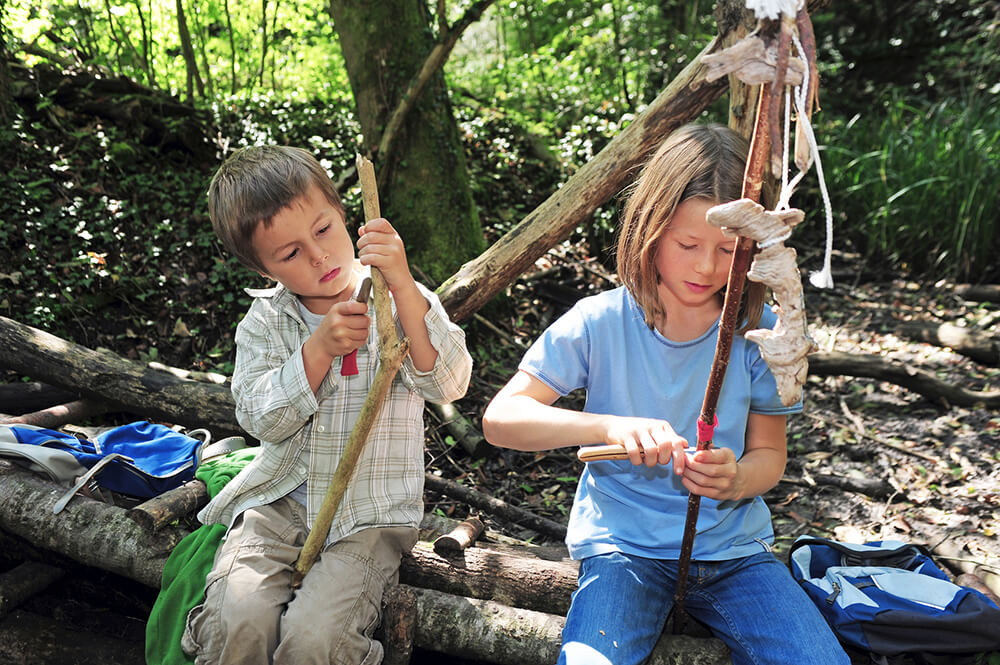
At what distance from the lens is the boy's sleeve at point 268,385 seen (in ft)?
6.44

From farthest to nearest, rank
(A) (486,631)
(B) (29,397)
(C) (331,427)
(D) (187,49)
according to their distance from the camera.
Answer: (D) (187,49) < (B) (29,397) < (C) (331,427) < (A) (486,631)

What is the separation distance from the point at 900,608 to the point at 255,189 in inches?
76.4

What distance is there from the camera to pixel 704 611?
1.85 meters

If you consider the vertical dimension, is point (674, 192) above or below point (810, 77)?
below

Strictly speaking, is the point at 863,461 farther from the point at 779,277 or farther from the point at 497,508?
the point at 779,277

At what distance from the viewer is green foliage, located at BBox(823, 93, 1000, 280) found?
5.43 metres

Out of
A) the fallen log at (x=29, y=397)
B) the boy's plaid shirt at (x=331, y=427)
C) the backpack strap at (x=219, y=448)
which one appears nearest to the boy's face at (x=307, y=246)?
the boy's plaid shirt at (x=331, y=427)

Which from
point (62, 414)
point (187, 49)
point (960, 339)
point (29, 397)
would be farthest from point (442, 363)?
point (187, 49)

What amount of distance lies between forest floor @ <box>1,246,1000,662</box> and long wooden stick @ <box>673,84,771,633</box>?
109 cm

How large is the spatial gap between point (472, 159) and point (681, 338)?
4.13m

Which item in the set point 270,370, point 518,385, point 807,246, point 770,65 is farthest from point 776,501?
point 807,246

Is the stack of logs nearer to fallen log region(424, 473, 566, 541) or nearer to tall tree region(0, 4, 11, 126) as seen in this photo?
fallen log region(424, 473, 566, 541)

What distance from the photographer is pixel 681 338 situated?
1.93 metres

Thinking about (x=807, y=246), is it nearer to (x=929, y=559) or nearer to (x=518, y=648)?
(x=929, y=559)
